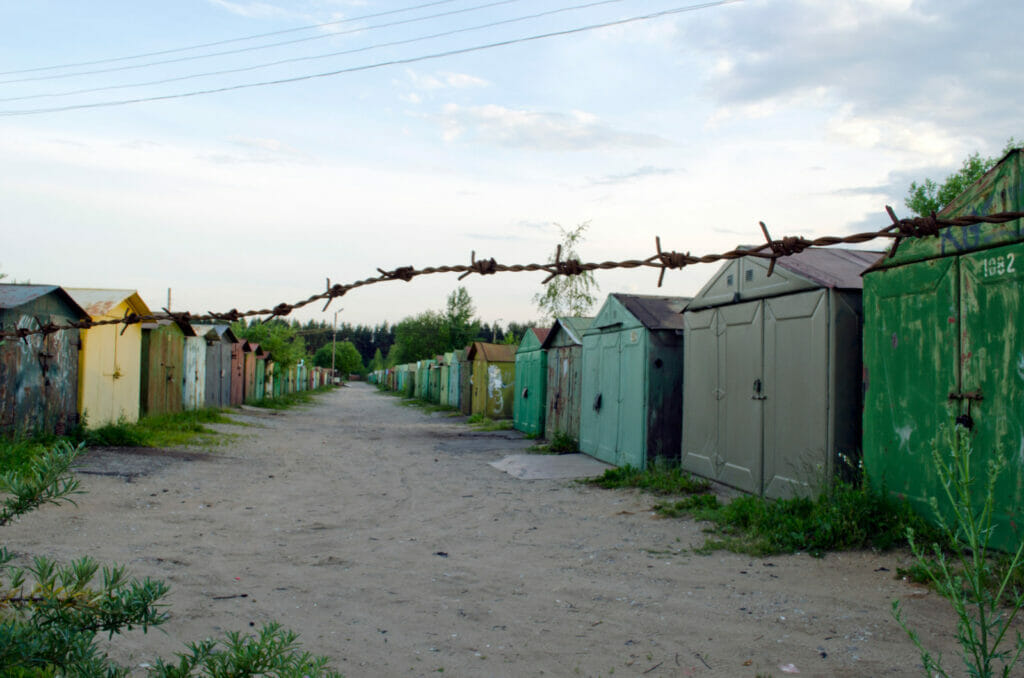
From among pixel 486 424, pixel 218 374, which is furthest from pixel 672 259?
pixel 218 374

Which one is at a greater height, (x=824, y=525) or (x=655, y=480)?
(x=824, y=525)

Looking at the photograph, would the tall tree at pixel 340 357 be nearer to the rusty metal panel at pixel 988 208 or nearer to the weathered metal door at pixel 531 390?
the weathered metal door at pixel 531 390

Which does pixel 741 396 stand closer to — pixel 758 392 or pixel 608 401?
pixel 758 392

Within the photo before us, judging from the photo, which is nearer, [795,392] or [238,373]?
[795,392]

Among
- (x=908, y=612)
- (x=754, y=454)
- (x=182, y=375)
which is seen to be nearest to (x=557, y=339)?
(x=754, y=454)

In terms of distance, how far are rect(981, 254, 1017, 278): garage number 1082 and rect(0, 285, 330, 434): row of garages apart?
5.98m

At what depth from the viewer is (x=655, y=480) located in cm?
838

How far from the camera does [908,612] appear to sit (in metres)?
4.13

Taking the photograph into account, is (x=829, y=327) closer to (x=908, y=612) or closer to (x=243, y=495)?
(x=908, y=612)

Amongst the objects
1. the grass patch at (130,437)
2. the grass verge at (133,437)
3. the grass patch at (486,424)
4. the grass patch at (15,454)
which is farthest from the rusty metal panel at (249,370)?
the grass patch at (15,454)

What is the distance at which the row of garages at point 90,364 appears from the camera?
31.1ft

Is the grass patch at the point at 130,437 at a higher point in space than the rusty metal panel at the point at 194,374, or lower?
lower

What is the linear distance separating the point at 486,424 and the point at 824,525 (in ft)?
46.4

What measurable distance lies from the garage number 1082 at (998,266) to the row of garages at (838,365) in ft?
0.04
